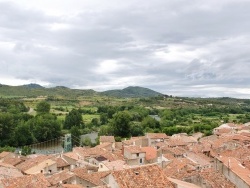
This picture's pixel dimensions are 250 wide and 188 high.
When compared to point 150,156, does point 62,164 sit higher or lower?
lower

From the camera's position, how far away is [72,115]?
11044 centimetres

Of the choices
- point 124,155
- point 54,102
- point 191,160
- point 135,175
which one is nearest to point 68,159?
point 124,155

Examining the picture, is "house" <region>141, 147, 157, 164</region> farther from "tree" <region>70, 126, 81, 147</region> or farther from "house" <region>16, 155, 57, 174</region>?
"tree" <region>70, 126, 81, 147</region>

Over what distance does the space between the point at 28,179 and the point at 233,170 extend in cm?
1601

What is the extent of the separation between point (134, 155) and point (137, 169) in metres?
31.7

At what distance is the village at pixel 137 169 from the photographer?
20767 millimetres

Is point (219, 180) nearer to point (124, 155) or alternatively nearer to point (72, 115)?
point (124, 155)

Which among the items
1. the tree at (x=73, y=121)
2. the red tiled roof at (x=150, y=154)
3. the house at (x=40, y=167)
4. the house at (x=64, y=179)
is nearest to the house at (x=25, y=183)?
the house at (x=64, y=179)

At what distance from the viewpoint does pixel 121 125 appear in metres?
104

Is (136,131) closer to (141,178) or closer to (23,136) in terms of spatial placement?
(23,136)

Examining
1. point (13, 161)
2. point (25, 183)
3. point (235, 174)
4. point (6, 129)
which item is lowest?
point (13, 161)

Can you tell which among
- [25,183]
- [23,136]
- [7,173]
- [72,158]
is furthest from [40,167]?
[23,136]

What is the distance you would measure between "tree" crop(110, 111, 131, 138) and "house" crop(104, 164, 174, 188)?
8283 centimetres

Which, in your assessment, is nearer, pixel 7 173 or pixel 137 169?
pixel 137 169
